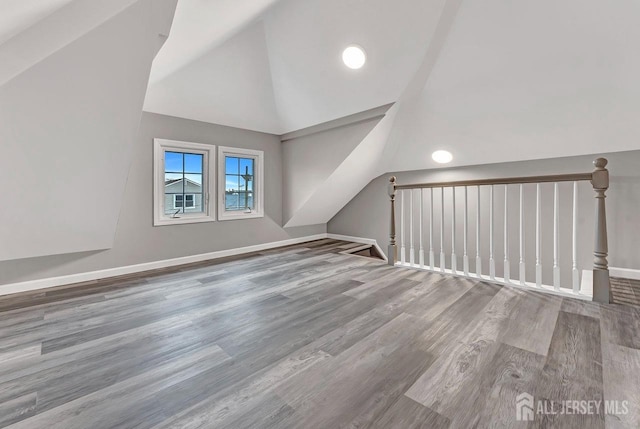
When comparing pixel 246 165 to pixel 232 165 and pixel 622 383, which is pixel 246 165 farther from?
pixel 622 383

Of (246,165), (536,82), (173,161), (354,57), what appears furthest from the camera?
(246,165)

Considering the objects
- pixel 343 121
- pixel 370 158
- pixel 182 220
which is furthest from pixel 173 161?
pixel 370 158

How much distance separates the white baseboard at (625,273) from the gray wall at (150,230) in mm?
4314

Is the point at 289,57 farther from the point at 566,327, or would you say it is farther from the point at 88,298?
the point at 566,327

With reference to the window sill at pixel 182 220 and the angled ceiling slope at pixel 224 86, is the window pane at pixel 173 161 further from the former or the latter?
the window sill at pixel 182 220

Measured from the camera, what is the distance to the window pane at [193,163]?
3.69 m

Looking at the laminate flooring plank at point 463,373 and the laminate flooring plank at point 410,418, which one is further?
the laminate flooring plank at point 463,373

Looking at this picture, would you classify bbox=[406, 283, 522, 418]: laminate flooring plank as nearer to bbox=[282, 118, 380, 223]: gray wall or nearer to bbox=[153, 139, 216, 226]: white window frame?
bbox=[282, 118, 380, 223]: gray wall

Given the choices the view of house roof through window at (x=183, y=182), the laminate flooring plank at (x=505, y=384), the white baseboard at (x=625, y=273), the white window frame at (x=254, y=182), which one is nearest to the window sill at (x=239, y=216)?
the white window frame at (x=254, y=182)

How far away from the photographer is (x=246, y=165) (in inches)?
171

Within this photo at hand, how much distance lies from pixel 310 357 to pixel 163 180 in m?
2.98

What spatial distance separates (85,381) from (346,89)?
11.0 ft

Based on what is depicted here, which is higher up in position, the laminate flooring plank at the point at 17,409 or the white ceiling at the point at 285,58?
the white ceiling at the point at 285,58

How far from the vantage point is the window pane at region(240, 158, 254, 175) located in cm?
430
